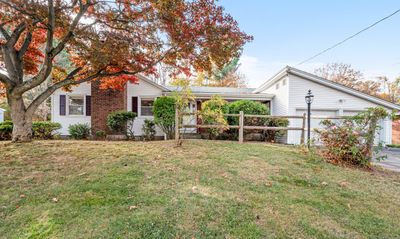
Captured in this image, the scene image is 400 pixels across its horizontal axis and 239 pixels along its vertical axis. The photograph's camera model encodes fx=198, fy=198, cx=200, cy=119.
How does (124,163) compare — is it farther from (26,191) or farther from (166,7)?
(166,7)

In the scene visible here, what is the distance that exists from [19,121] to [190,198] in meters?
7.78

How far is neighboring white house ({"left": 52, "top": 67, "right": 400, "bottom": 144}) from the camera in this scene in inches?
444

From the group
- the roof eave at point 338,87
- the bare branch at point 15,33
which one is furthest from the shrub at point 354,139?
the bare branch at point 15,33

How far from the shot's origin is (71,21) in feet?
22.8

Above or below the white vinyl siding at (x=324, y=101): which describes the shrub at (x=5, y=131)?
below

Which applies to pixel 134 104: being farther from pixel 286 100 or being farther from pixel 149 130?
pixel 286 100

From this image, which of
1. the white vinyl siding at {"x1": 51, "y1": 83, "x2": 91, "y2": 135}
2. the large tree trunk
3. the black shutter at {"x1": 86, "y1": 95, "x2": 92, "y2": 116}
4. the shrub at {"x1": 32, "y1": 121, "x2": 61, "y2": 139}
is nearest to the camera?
the large tree trunk

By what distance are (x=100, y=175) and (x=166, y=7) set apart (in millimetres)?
5168

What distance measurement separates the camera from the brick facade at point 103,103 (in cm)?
1168

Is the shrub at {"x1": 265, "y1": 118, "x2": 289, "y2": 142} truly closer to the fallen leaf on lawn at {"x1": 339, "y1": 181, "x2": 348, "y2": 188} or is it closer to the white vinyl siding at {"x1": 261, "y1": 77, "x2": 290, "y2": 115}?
the white vinyl siding at {"x1": 261, "y1": 77, "x2": 290, "y2": 115}

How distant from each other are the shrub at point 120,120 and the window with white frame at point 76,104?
2566 millimetres

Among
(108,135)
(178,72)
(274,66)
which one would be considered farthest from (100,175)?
(274,66)

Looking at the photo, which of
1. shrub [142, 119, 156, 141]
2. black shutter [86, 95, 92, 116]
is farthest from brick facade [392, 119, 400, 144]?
black shutter [86, 95, 92, 116]

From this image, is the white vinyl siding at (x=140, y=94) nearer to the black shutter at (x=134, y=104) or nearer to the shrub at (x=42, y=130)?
the black shutter at (x=134, y=104)
